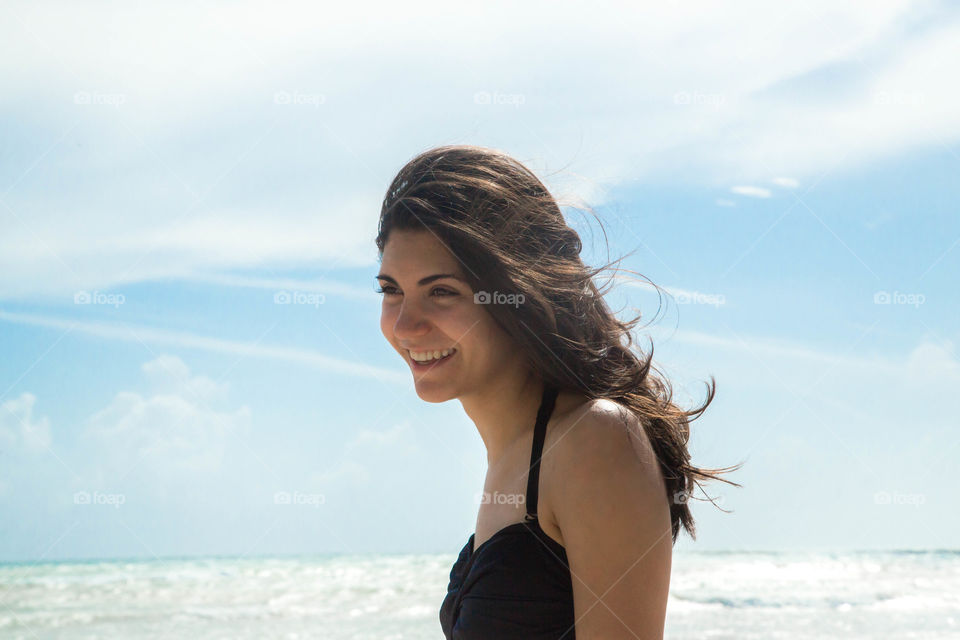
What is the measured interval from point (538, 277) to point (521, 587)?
703 millimetres

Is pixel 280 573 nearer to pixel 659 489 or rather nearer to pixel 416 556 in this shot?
pixel 416 556

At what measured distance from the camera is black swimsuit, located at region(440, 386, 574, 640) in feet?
5.99

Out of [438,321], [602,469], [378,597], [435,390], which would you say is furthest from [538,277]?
[378,597]

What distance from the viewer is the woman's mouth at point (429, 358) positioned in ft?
6.99

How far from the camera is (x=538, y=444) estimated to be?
1975 millimetres

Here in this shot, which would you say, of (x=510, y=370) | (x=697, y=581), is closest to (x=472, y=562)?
(x=510, y=370)

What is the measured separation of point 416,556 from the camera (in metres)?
19.5

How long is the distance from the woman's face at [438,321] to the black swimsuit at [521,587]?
269 millimetres

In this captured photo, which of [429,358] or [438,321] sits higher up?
[438,321]

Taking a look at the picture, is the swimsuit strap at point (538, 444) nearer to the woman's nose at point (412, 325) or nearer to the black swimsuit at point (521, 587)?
the black swimsuit at point (521, 587)

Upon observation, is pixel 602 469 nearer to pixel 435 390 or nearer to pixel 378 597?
pixel 435 390

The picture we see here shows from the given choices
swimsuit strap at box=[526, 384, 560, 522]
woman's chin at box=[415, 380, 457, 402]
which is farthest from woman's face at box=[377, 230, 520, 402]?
swimsuit strap at box=[526, 384, 560, 522]

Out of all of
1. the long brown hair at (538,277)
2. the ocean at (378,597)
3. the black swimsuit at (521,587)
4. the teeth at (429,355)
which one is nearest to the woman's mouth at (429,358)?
the teeth at (429,355)

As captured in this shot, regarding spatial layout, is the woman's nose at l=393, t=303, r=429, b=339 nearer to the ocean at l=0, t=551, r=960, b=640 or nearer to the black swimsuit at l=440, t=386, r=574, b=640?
the black swimsuit at l=440, t=386, r=574, b=640
